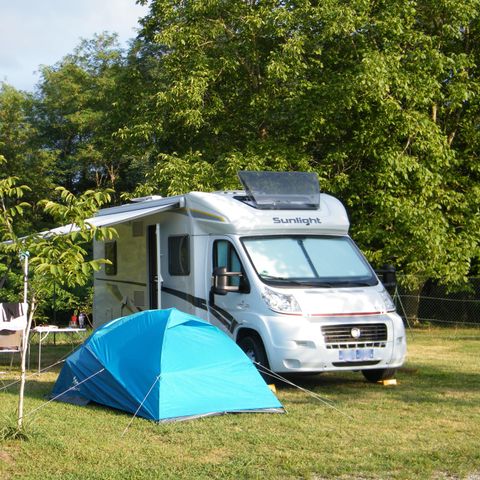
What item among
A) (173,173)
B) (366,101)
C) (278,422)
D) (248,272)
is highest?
(366,101)

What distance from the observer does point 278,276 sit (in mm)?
10375

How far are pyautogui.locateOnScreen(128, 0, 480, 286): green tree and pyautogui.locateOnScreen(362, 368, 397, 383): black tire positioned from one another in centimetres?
723

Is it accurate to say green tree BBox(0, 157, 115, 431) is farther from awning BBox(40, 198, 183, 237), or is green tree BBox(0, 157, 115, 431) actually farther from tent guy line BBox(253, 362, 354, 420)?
awning BBox(40, 198, 183, 237)

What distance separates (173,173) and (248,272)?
7.82 meters

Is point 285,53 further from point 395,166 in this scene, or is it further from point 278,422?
point 278,422

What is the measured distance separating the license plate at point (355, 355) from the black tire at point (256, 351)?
91cm

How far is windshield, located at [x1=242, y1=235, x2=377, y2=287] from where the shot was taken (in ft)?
34.1

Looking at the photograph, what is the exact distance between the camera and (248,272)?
10.4m

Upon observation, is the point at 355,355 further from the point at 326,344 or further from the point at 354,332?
the point at 326,344

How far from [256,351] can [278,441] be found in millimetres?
2885

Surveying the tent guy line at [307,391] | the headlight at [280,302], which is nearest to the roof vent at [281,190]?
the headlight at [280,302]

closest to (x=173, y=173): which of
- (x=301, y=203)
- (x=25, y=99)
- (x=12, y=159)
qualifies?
(x=301, y=203)

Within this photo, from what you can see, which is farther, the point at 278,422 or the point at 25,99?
the point at 25,99

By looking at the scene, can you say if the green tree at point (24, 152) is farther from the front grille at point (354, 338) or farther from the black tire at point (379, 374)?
the front grille at point (354, 338)
